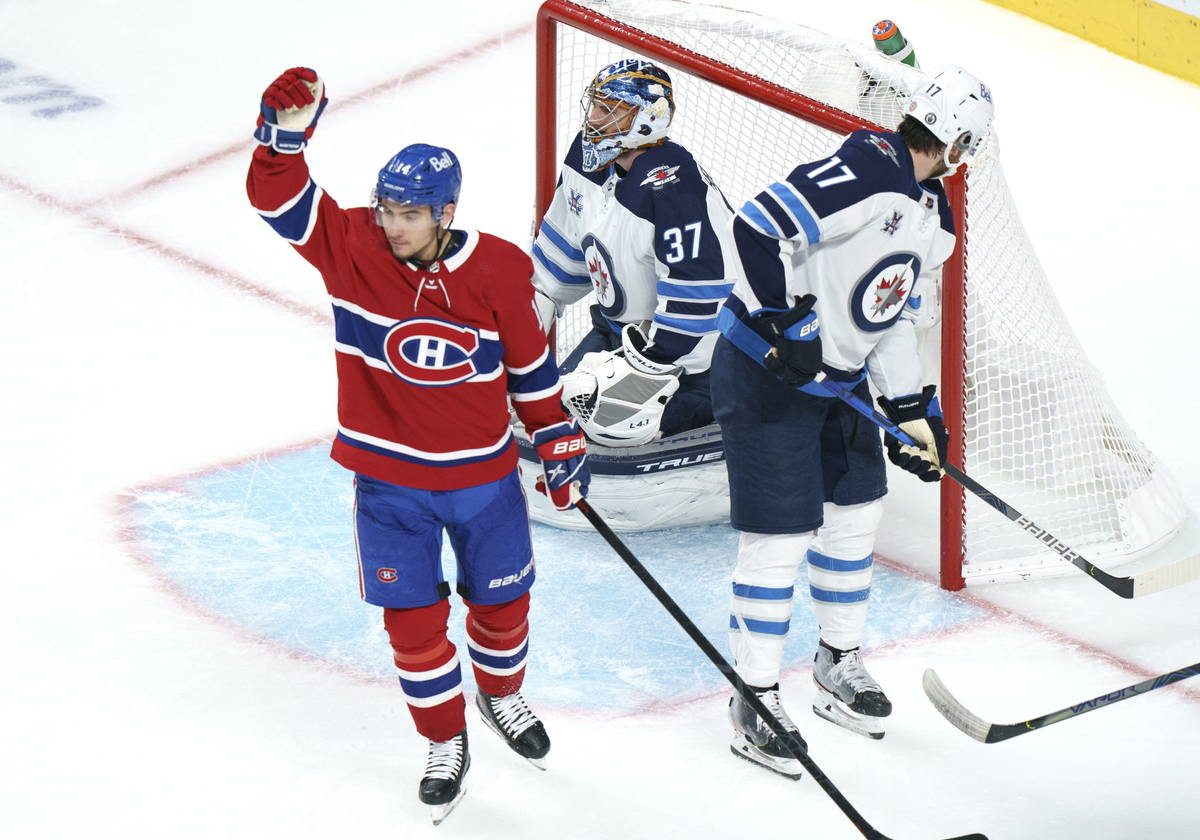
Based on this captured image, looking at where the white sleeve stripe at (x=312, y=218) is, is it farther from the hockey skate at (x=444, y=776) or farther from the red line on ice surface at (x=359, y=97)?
the red line on ice surface at (x=359, y=97)

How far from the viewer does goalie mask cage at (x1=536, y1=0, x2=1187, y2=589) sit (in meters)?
3.60

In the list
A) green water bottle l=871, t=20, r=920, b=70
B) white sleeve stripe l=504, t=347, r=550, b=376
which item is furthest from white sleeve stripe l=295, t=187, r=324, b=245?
green water bottle l=871, t=20, r=920, b=70

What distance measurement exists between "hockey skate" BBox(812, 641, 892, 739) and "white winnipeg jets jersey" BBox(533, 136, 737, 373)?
778 millimetres

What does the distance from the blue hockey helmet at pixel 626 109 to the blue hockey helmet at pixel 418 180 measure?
35.2 inches

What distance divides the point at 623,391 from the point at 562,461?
0.81 m

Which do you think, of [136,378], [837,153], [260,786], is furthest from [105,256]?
[837,153]

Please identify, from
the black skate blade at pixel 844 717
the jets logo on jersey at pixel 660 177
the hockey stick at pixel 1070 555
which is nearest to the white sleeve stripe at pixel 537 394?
the hockey stick at pixel 1070 555

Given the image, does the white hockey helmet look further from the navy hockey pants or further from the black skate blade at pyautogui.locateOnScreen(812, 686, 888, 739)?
the black skate blade at pyautogui.locateOnScreen(812, 686, 888, 739)

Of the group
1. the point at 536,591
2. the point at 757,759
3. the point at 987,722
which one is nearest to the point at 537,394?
the point at 757,759

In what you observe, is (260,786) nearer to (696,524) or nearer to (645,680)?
(645,680)

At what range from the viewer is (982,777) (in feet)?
10.1

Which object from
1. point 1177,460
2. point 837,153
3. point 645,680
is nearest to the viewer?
point 837,153

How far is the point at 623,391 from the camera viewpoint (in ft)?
12.1

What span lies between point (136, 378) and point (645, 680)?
6.18 ft
